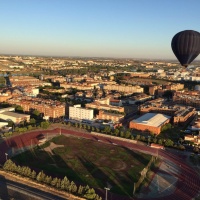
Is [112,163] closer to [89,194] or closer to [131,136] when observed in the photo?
[131,136]

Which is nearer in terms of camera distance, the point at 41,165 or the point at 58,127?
the point at 41,165

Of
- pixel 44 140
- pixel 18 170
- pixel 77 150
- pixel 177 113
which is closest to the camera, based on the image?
pixel 18 170

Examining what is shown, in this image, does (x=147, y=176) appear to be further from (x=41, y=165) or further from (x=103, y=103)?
(x=103, y=103)

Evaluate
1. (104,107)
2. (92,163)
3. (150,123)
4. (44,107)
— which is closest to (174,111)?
(150,123)

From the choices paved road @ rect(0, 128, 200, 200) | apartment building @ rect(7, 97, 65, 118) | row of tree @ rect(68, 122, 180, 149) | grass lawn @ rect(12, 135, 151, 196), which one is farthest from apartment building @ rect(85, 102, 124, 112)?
grass lawn @ rect(12, 135, 151, 196)

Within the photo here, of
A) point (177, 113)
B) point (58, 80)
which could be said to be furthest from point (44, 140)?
point (58, 80)

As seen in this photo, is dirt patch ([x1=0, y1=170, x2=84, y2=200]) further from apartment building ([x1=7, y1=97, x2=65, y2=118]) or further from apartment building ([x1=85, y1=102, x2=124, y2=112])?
apartment building ([x1=85, y1=102, x2=124, y2=112])
